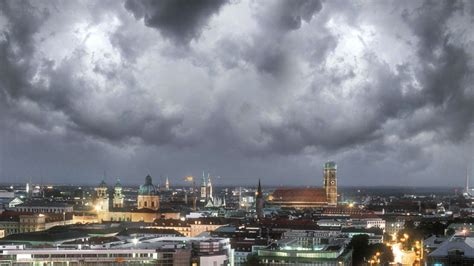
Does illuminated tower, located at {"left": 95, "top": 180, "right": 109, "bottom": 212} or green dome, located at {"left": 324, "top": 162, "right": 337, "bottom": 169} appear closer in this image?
illuminated tower, located at {"left": 95, "top": 180, "right": 109, "bottom": 212}

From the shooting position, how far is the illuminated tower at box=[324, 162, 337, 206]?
183750 mm

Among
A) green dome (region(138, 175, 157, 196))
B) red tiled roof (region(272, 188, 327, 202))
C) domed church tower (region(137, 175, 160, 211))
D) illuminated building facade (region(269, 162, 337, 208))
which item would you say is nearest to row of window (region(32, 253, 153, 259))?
domed church tower (region(137, 175, 160, 211))

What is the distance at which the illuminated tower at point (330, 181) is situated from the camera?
603 feet

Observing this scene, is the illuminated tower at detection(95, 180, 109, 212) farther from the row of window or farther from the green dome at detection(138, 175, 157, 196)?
the row of window

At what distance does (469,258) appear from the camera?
6462 cm

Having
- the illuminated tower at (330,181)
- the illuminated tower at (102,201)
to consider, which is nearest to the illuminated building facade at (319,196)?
the illuminated tower at (330,181)

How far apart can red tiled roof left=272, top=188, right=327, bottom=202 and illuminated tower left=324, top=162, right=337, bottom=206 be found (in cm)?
124

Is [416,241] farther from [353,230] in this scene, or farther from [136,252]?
[136,252]

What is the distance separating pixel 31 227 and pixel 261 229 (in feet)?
112

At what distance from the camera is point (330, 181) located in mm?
185250

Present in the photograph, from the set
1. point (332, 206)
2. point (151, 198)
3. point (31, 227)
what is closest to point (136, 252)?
point (31, 227)

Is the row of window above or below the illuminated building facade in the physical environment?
below

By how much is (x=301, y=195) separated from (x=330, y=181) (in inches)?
300

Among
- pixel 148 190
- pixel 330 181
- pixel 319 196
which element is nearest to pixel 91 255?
pixel 148 190
